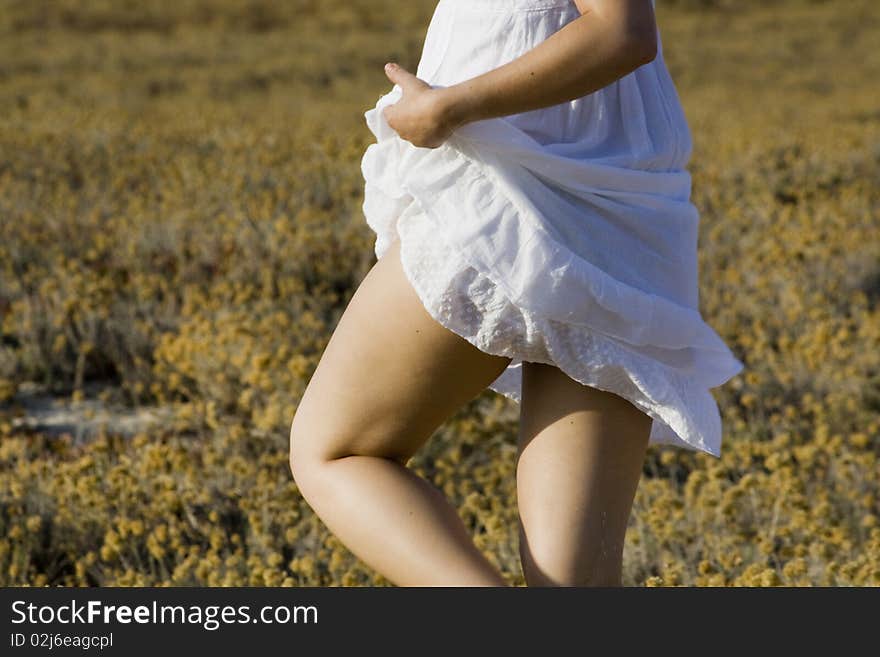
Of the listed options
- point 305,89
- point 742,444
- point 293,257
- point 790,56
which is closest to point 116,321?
point 293,257

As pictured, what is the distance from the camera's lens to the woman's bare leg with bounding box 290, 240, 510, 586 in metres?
1.91

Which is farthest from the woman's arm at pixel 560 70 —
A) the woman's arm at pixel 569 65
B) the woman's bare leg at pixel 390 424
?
the woman's bare leg at pixel 390 424

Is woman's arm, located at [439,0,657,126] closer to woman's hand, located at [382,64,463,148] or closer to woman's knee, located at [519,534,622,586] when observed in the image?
woman's hand, located at [382,64,463,148]

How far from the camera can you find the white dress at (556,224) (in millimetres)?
1853

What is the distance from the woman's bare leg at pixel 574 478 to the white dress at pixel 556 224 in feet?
0.20

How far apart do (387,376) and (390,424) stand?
0.26 ft

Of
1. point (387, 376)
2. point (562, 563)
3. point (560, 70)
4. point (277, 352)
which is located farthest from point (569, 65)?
point (277, 352)

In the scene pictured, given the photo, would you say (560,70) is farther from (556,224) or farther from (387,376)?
(387,376)

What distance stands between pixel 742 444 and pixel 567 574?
2.38 m

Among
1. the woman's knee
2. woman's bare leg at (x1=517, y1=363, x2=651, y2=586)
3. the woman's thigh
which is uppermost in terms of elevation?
the woman's thigh

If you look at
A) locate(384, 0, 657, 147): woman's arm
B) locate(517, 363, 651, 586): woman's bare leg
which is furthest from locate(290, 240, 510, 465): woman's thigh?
locate(384, 0, 657, 147): woman's arm

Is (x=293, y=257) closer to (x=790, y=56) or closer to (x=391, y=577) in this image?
(x=391, y=577)

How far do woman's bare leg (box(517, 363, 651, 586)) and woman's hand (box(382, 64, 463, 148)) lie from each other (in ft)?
1.33

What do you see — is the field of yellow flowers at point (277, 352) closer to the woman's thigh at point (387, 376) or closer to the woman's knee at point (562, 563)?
the woman's knee at point (562, 563)
